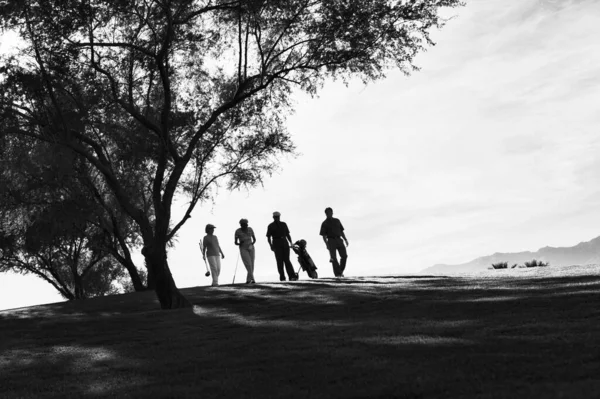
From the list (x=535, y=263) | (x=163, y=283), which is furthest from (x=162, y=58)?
(x=535, y=263)

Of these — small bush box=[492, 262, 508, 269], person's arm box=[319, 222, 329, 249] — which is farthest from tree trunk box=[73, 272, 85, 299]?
small bush box=[492, 262, 508, 269]

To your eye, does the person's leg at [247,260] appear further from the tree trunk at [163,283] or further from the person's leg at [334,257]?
the tree trunk at [163,283]

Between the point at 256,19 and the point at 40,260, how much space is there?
86.9 feet

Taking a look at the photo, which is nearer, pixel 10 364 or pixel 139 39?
pixel 10 364

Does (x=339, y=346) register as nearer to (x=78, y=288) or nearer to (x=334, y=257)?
(x=334, y=257)

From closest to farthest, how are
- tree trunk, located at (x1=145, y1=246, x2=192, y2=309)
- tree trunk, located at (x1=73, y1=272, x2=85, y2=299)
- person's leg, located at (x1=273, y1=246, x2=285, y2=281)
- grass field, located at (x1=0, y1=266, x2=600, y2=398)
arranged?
grass field, located at (x1=0, y1=266, x2=600, y2=398) → tree trunk, located at (x1=145, y1=246, x2=192, y2=309) → person's leg, located at (x1=273, y1=246, x2=285, y2=281) → tree trunk, located at (x1=73, y1=272, x2=85, y2=299)

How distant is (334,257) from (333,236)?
958 millimetres

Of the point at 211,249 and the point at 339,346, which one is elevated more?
the point at 211,249

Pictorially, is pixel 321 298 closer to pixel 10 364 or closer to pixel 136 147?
pixel 10 364

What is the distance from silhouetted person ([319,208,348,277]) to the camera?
27906mm

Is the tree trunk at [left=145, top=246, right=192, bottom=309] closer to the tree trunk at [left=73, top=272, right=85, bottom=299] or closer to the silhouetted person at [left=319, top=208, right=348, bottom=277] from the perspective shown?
the silhouetted person at [left=319, top=208, right=348, bottom=277]

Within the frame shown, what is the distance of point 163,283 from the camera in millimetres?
22641

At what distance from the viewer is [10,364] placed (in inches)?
561

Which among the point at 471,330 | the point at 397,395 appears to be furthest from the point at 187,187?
the point at 397,395
